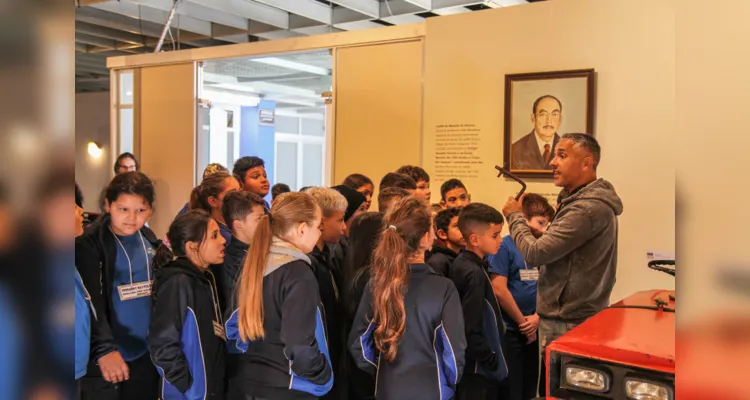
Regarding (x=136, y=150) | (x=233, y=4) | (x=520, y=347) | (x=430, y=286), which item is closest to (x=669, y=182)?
(x=520, y=347)

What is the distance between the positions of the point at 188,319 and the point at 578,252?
1.63 metres

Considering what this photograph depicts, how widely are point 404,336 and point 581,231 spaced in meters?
0.89

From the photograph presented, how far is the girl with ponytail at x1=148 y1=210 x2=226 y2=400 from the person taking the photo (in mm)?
2352

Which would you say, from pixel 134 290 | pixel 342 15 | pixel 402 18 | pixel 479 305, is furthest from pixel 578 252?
pixel 402 18

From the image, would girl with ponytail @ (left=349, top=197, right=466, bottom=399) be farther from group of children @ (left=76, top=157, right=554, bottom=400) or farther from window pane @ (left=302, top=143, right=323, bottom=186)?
window pane @ (left=302, top=143, right=323, bottom=186)

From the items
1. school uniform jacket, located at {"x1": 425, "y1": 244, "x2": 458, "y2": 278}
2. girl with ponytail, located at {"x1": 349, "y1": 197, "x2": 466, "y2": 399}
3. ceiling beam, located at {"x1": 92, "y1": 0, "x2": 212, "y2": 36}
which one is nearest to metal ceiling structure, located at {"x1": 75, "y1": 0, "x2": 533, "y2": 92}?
Result: ceiling beam, located at {"x1": 92, "y1": 0, "x2": 212, "y2": 36}

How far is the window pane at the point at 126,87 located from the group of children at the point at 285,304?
4.68 m

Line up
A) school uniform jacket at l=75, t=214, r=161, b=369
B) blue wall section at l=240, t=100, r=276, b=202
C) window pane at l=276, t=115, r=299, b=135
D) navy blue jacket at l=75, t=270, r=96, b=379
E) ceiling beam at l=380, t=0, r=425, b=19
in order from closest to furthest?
navy blue jacket at l=75, t=270, r=96, b=379
school uniform jacket at l=75, t=214, r=161, b=369
ceiling beam at l=380, t=0, r=425, b=19
blue wall section at l=240, t=100, r=276, b=202
window pane at l=276, t=115, r=299, b=135

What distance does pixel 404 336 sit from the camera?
90.4 inches

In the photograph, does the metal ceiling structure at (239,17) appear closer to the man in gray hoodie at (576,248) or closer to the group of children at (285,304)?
the man in gray hoodie at (576,248)

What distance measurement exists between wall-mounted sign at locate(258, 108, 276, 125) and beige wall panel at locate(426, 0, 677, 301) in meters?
6.61

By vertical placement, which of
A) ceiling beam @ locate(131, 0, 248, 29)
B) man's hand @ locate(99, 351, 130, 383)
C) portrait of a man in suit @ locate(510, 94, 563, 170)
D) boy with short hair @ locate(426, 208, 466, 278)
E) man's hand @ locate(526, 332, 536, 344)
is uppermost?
Answer: ceiling beam @ locate(131, 0, 248, 29)

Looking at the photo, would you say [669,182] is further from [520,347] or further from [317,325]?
[317,325]

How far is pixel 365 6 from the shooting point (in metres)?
6.46
